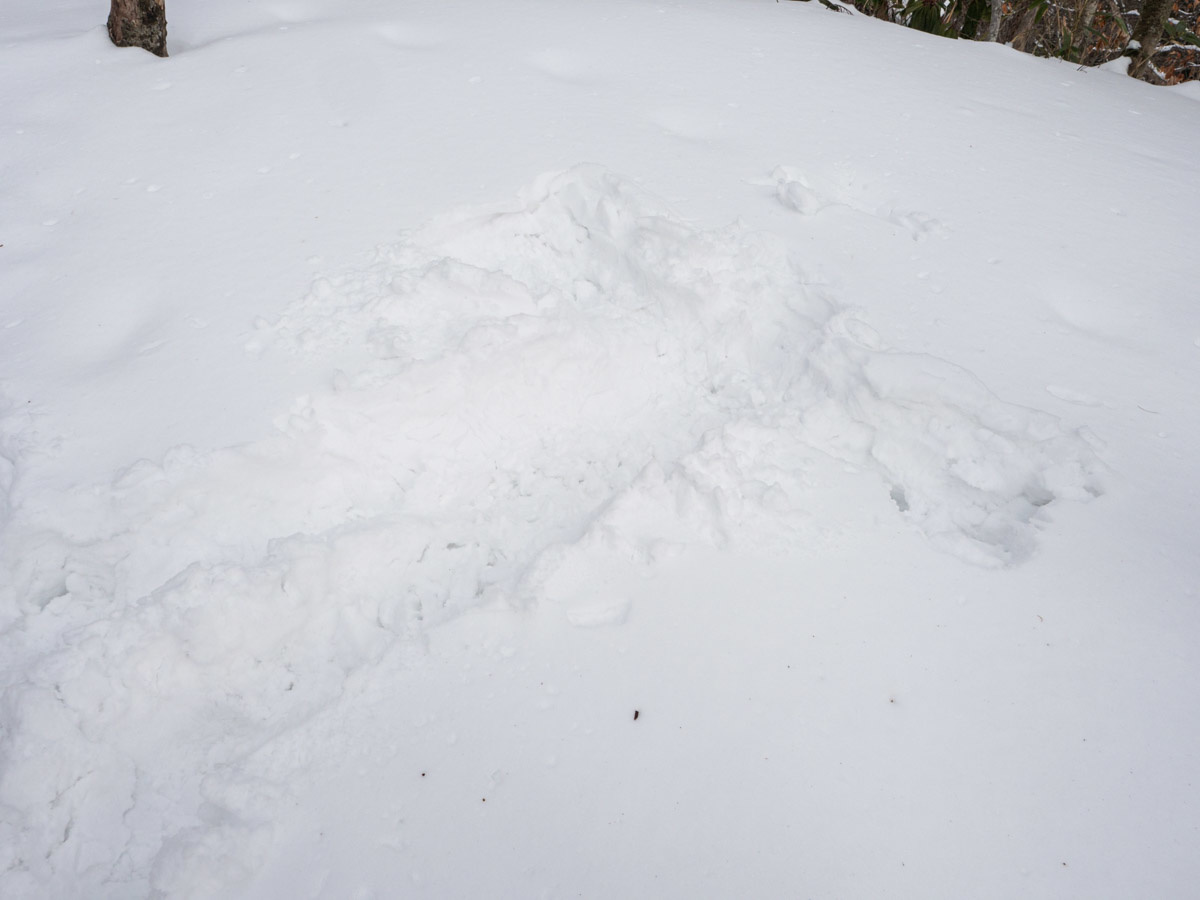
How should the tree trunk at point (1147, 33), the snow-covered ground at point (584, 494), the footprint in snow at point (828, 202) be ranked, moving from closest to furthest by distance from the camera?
the snow-covered ground at point (584, 494) < the footprint in snow at point (828, 202) < the tree trunk at point (1147, 33)

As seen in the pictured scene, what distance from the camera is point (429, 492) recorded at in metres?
1.53

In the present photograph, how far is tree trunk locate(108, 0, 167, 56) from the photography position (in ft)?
8.33

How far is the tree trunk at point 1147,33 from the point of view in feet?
13.5

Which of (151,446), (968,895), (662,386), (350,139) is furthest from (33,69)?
(968,895)

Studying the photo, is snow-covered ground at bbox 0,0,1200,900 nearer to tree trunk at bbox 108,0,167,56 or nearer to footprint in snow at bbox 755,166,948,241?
footprint in snow at bbox 755,166,948,241

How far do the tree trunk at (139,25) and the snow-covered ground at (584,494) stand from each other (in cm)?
19

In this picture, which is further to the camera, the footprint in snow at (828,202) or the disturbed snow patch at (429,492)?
the footprint in snow at (828,202)

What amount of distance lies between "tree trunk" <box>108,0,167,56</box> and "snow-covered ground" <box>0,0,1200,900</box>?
0.63ft

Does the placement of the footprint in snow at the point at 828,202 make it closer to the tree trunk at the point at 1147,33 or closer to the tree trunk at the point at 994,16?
the tree trunk at the point at 994,16

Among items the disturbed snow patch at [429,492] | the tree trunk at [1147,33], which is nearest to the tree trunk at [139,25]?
the disturbed snow patch at [429,492]

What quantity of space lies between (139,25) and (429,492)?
7.97 feet

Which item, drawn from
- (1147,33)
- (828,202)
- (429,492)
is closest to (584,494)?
→ (429,492)

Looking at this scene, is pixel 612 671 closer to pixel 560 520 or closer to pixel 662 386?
pixel 560 520

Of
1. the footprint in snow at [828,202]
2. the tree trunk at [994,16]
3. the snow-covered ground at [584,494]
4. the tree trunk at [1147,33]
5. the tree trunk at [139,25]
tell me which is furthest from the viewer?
the tree trunk at [994,16]
